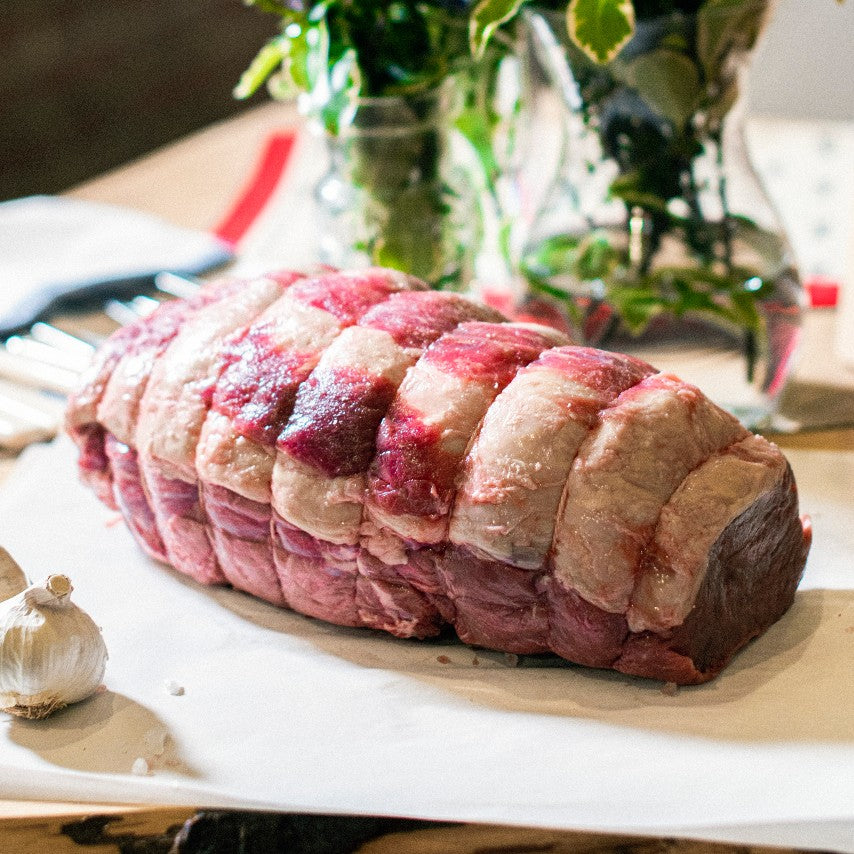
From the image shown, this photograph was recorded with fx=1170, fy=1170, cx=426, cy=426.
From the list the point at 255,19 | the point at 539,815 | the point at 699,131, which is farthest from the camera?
the point at 255,19

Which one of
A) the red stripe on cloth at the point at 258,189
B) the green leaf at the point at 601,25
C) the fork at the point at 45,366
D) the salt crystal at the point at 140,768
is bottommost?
the fork at the point at 45,366

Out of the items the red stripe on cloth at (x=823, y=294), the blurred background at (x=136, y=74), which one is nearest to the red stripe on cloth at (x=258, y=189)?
the blurred background at (x=136, y=74)

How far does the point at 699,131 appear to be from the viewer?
1.60 meters

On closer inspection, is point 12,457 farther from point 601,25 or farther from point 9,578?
point 601,25

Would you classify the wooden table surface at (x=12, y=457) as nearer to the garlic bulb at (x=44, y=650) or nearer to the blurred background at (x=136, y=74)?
Result: the garlic bulb at (x=44, y=650)

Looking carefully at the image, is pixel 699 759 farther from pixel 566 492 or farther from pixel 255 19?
pixel 255 19

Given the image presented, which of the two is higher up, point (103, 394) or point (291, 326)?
point (291, 326)

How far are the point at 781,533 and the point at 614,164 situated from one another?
0.67 m

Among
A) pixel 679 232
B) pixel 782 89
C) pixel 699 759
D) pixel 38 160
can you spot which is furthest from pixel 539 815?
pixel 38 160

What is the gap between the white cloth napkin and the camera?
2.29 m

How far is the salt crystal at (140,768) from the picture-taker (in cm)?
110

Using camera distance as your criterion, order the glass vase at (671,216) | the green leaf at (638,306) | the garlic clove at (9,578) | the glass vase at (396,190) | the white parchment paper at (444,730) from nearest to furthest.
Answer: the white parchment paper at (444,730), the garlic clove at (9,578), the glass vase at (671,216), the green leaf at (638,306), the glass vase at (396,190)

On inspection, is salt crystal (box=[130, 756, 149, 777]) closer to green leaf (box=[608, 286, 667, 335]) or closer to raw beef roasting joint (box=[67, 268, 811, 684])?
raw beef roasting joint (box=[67, 268, 811, 684])

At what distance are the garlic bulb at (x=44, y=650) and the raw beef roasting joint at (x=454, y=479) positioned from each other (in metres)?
0.21
